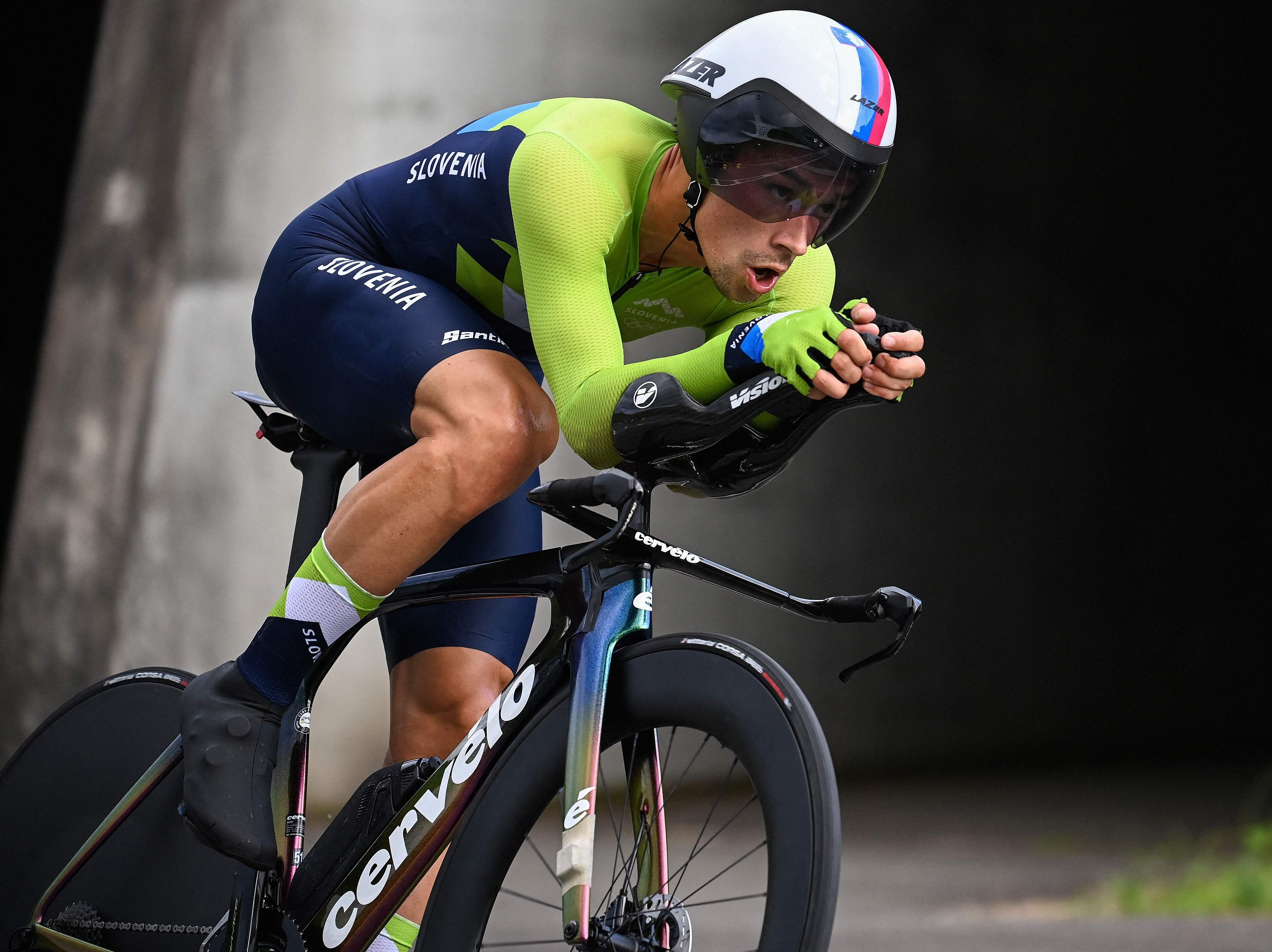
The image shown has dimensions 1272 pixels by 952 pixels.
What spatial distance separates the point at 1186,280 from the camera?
18.7ft

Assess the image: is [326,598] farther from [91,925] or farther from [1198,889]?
[1198,889]

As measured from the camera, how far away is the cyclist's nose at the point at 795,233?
1.48 meters

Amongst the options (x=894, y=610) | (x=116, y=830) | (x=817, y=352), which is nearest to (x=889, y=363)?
(x=817, y=352)

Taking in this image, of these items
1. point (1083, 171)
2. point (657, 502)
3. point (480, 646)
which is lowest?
point (480, 646)

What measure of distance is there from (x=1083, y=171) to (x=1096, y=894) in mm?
3412

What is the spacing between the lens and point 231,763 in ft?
5.03

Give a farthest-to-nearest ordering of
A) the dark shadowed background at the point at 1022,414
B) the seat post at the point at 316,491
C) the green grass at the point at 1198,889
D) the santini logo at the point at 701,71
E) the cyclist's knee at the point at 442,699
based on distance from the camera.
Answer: the dark shadowed background at the point at 1022,414 → the green grass at the point at 1198,889 → the cyclist's knee at the point at 442,699 → the seat post at the point at 316,491 → the santini logo at the point at 701,71

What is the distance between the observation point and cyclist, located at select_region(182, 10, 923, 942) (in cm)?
141

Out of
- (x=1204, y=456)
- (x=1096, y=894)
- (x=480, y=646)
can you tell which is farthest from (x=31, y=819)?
(x=1204, y=456)

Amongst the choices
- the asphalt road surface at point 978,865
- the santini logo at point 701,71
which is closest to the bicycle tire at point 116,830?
the asphalt road surface at point 978,865

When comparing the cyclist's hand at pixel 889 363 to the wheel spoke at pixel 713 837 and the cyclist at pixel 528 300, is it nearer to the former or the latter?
the cyclist at pixel 528 300

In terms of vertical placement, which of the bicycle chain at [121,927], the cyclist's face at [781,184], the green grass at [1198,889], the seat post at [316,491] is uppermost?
the cyclist's face at [781,184]

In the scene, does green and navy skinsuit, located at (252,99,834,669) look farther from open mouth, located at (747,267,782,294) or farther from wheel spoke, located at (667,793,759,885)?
Result: wheel spoke, located at (667,793,759,885)

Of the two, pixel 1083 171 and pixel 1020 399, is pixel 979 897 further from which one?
pixel 1083 171
